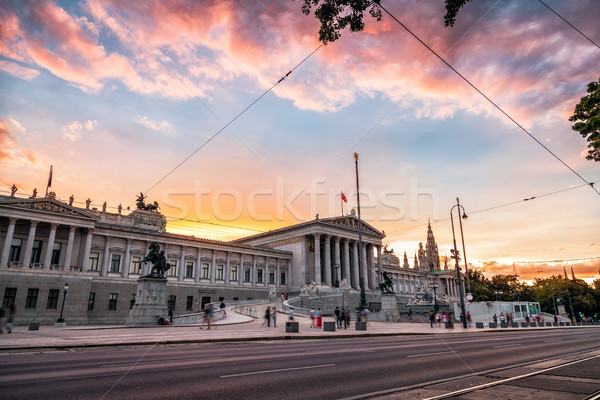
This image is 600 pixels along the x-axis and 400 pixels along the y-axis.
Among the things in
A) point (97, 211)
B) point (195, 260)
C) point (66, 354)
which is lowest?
point (66, 354)

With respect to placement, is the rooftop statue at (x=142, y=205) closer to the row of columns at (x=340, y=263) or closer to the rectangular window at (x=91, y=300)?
the rectangular window at (x=91, y=300)

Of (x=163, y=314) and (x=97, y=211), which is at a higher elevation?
(x=97, y=211)

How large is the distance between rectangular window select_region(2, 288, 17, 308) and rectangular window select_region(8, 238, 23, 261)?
15.1 ft

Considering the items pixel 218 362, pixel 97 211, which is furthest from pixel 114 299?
pixel 218 362

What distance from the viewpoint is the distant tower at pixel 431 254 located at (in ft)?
490

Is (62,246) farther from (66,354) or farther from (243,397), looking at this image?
(243,397)

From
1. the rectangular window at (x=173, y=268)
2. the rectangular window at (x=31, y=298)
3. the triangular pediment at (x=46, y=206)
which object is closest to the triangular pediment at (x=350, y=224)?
the rectangular window at (x=173, y=268)

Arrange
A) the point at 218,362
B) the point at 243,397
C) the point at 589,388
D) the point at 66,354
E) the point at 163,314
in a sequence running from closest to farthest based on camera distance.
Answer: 1. the point at 243,397
2. the point at 589,388
3. the point at 218,362
4. the point at 66,354
5. the point at 163,314

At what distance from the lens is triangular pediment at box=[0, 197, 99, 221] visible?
4459cm

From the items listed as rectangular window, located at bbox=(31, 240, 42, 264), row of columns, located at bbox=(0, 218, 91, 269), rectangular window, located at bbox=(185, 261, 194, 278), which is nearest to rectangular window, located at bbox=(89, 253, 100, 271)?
row of columns, located at bbox=(0, 218, 91, 269)

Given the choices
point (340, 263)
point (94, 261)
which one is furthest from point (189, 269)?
point (340, 263)

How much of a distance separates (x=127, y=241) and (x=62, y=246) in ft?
29.3

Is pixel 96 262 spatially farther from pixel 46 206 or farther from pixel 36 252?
pixel 46 206

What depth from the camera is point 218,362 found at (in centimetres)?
1107
